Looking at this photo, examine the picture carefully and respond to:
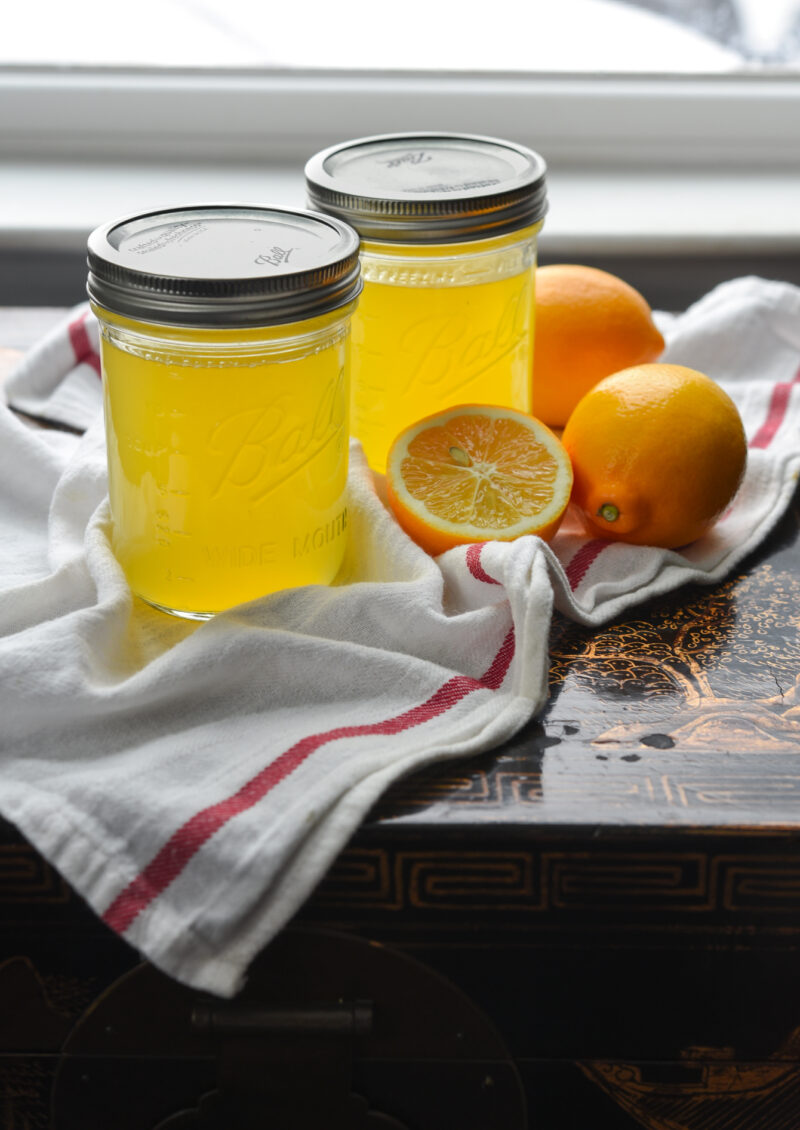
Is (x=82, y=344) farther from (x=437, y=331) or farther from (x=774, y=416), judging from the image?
(x=774, y=416)

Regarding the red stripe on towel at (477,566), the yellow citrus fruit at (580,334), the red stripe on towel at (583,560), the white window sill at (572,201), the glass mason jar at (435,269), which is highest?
the glass mason jar at (435,269)

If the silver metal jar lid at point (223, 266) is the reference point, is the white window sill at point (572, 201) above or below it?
below

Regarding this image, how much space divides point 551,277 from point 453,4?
0.74 meters

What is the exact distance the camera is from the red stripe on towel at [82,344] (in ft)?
3.06

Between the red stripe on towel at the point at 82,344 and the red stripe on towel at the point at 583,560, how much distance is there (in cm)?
43

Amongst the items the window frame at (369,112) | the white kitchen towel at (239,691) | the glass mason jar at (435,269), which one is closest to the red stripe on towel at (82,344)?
the white kitchen towel at (239,691)

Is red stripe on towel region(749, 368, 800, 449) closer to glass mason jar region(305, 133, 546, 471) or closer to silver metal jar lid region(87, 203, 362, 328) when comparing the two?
glass mason jar region(305, 133, 546, 471)

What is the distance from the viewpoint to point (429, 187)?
0.71 m

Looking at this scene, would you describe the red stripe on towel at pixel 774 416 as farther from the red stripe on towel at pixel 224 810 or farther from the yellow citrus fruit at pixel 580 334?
the red stripe on towel at pixel 224 810

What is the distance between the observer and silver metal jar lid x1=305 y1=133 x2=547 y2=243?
0.66 metres

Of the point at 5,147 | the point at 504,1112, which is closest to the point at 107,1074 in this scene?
the point at 504,1112

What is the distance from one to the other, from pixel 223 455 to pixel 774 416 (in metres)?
0.49

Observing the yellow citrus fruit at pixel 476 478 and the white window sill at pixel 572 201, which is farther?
the white window sill at pixel 572 201

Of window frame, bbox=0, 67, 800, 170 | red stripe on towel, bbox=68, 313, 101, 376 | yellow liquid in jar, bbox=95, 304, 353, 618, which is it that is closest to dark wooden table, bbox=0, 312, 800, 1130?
yellow liquid in jar, bbox=95, 304, 353, 618
